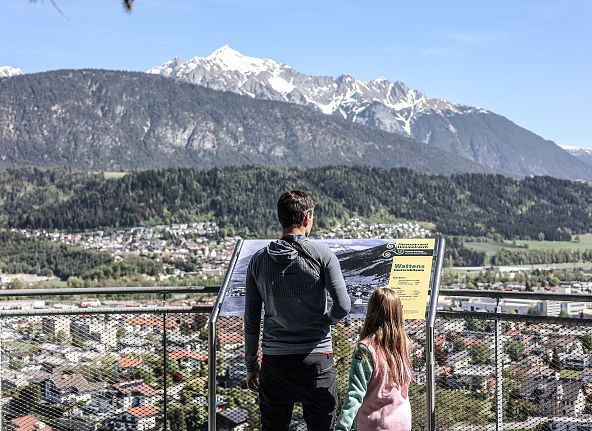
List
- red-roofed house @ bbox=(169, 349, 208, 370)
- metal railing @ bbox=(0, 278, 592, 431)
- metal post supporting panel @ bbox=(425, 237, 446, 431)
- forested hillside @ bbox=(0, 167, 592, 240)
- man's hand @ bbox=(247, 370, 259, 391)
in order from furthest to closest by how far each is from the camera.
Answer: forested hillside @ bbox=(0, 167, 592, 240) < red-roofed house @ bbox=(169, 349, 208, 370) < metal railing @ bbox=(0, 278, 592, 431) < metal post supporting panel @ bbox=(425, 237, 446, 431) < man's hand @ bbox=(247, 370, 259, 391)

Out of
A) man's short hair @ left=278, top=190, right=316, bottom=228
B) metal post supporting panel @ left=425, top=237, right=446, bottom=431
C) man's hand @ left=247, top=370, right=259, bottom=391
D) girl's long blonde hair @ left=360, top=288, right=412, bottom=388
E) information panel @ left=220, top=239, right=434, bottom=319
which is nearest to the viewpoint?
girl's long blonde hair @ left=360, top=288, right=412, bottom=388

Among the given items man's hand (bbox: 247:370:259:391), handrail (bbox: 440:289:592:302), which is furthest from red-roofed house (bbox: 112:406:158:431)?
handrail (bbox: 440:289:592:302)

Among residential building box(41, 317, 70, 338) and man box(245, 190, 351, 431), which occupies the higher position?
man box(245, 190, 351, 431)

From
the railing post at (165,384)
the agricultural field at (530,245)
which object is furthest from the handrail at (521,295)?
the agricultural field at (530,245)

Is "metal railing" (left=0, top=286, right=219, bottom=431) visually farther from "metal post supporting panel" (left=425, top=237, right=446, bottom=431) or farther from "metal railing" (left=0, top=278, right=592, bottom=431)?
"metal post supporting panel" (left=425, top=237, right=446, bottom=431)

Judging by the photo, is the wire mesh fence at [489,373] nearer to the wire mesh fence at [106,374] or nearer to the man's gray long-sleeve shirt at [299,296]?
the wire mesh fence at [106,374]

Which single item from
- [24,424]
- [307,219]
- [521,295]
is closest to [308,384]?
[307,219]

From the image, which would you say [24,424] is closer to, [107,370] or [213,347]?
[107,370]

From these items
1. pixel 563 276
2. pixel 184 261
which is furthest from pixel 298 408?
pixel 184 261
